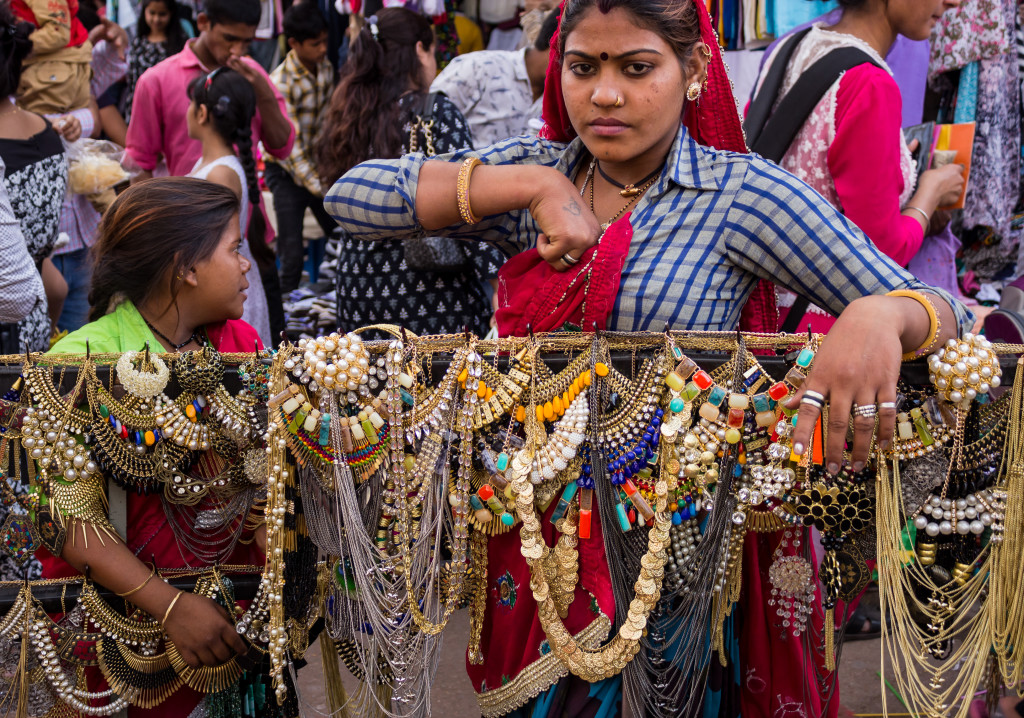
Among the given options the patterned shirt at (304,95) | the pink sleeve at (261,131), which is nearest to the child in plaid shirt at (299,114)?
the patterned shirt at (304,95)

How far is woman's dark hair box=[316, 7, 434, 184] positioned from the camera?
137 inches

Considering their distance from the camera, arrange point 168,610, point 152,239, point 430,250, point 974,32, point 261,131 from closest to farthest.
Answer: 1. point 168,610
2. point 152,239
3. point 430,250
4. point 974,32
5. point 261,131

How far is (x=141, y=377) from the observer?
61.4 inches

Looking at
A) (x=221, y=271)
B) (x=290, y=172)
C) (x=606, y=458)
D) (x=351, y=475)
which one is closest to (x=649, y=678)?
(x=606, y=458)

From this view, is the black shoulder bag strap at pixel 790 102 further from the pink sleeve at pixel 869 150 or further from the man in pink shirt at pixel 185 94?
the man in pink shirt at pixel 185 94

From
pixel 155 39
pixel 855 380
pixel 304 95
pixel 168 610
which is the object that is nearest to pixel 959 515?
pixel 855 380

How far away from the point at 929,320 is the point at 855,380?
0.65ft

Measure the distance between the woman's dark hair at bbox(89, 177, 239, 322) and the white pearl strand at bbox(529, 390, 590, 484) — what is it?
3.72ft

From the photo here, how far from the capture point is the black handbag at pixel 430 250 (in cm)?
325

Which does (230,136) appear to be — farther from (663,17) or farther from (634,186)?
(663,17)

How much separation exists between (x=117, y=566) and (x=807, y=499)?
48.4 inches

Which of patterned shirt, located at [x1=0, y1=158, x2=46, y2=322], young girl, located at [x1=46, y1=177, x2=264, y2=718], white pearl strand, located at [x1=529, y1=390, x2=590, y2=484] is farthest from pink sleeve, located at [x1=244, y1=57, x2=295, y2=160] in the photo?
white pearl strand, located at [x1=529, y1=390, x2=590, y2=484]

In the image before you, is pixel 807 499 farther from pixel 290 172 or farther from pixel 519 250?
pixel 290 172

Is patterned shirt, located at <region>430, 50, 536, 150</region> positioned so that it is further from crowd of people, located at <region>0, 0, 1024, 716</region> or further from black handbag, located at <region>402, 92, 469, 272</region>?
black handbag, located at <region>402, 92, 469, 272</region>
